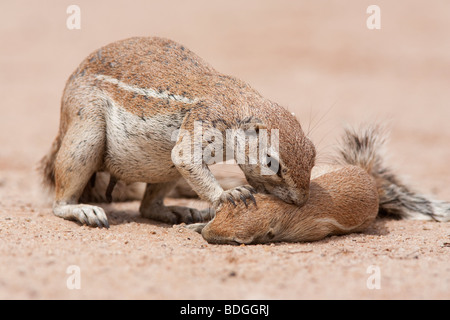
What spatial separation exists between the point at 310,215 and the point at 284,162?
68 centimetres

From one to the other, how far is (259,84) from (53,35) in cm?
948

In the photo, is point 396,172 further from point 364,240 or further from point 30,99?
point 30,99

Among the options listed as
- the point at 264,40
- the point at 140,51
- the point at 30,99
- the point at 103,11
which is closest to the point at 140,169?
the point at 140,51

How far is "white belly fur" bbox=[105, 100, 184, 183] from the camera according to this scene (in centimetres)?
574

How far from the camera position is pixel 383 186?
22.6ft

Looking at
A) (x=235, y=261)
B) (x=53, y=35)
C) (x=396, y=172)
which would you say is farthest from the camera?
(x=53, y=35)

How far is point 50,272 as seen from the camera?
13.2ft

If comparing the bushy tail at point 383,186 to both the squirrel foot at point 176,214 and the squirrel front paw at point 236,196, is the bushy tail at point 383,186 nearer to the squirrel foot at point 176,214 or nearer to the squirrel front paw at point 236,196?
the squirrel foot at point 176,214

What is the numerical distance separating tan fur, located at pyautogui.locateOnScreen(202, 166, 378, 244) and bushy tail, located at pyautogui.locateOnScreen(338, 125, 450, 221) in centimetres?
98

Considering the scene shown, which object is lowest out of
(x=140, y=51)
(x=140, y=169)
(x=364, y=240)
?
(x=364, y=240)

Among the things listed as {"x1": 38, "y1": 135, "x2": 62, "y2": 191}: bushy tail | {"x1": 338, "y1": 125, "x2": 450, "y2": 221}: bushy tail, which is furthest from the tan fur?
{"x1": 38, "y1": 135, "x2": 62, "y2": 191}: bushy tail

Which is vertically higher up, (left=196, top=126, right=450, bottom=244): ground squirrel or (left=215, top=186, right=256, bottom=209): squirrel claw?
(left=215, top=186, right=256, bottom=209): squirrel claw

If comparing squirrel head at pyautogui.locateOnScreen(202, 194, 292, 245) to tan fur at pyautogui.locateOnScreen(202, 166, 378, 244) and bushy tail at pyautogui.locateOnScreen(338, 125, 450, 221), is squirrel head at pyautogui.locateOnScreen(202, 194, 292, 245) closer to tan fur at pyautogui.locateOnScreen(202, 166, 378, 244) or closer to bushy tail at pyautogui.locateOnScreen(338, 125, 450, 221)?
tan fur at pyautogui.locateOnScreen(202, 166, 378, 244)

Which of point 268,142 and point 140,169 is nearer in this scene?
point 268,142
